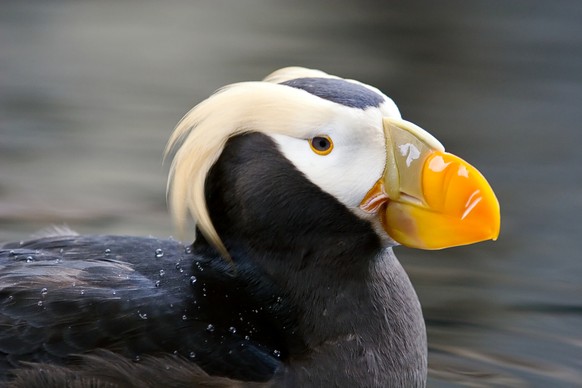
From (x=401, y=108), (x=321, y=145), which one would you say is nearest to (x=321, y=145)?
(x=321, y=145)

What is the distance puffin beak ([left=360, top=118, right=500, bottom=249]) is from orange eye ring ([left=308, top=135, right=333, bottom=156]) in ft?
0.59

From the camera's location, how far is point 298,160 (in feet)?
12.8

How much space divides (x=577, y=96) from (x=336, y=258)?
445 centimetres

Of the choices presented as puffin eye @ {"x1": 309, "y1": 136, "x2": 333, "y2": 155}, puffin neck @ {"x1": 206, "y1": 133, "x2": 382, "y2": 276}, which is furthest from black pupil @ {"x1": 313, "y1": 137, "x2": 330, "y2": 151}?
puffin neck @ {"x1": 206, "y1": 133, "x2": 382, "y2": 276}

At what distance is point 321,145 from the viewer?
3869 millimetres

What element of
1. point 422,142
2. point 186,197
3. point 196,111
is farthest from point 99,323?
point 422,142

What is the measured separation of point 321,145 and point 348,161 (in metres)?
0.10

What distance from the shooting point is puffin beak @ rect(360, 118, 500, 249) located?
3775 millimetres

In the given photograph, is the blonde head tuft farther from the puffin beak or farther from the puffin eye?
the puffin beak

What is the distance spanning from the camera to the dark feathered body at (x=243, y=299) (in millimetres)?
3844

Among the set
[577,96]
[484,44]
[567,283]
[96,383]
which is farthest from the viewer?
[484,44]

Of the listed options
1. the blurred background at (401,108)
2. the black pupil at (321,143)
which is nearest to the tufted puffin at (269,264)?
the black pupil at (321,143)

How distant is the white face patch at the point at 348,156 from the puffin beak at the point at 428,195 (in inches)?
1.3

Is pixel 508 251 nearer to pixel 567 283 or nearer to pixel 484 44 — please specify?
pixel 567 283
